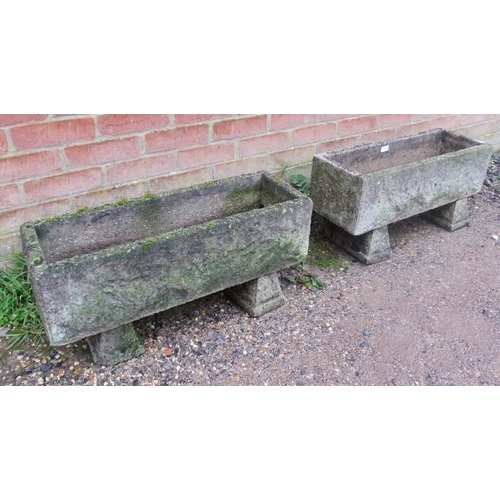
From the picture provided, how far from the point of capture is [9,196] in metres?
2.61

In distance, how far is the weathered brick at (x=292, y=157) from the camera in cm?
339

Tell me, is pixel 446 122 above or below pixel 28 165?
below

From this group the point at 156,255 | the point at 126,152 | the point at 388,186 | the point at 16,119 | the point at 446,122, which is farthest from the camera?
the point at 446,122

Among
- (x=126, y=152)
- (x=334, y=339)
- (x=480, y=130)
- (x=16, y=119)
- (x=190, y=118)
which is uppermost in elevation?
(x=16, y=119)

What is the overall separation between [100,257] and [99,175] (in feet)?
2.83

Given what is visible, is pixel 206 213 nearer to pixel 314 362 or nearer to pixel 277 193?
pixel 277 193

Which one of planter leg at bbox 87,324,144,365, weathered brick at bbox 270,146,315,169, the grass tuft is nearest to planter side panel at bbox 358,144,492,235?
weathered brick at bbox 270,146,315,169

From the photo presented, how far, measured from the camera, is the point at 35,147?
2.59 m

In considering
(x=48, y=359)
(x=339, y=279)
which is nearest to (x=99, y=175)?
(x=48, y=359)

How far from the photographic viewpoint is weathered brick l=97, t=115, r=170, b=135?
2.72 m

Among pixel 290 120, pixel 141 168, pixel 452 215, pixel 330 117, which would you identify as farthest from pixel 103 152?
pixel 452 215

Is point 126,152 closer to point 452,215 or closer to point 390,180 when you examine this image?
point 390,180

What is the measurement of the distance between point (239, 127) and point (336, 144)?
815 millimetres

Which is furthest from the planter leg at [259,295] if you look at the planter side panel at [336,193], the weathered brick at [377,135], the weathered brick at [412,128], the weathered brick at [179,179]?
the weathered brick at [412,128]
